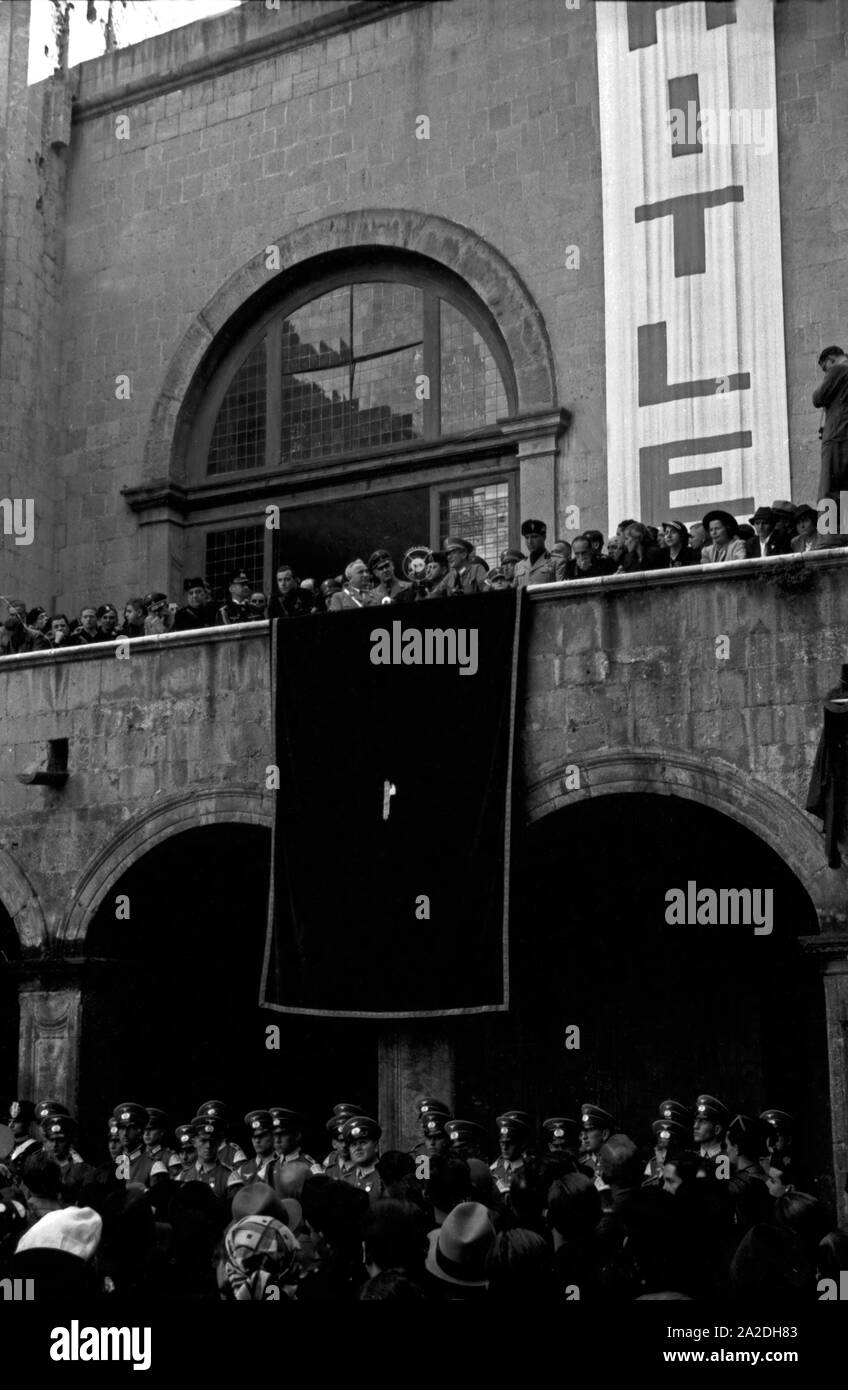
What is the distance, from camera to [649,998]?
19.4 m

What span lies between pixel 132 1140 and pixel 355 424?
10.4m

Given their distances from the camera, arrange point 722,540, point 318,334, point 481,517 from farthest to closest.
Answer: point 318,334 → point 481,517 → point 722,540

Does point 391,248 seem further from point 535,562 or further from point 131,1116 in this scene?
point 131,1116

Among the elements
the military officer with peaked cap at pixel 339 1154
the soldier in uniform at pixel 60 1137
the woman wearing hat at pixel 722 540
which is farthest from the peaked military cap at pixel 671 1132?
the woman wearing hat at pixel 722 540

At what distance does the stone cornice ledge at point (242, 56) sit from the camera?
23406 mm

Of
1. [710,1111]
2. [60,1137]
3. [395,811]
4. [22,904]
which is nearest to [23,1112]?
[60,1137]

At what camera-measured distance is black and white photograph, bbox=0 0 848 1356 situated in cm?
1560

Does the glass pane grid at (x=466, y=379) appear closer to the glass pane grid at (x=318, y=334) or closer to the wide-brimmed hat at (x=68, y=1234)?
the glass pane grid at (x=318, y=334)

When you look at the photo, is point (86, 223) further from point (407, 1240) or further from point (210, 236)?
point (407, 1240)

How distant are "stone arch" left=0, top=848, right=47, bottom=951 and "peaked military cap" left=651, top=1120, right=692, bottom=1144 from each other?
7.05 m

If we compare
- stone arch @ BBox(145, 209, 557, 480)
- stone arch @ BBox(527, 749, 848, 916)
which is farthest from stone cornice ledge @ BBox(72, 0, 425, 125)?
stone arch @ BBox(527, 749, 848, 916)

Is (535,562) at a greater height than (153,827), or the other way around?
(535,562)

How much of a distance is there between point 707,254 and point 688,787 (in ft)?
24.2
